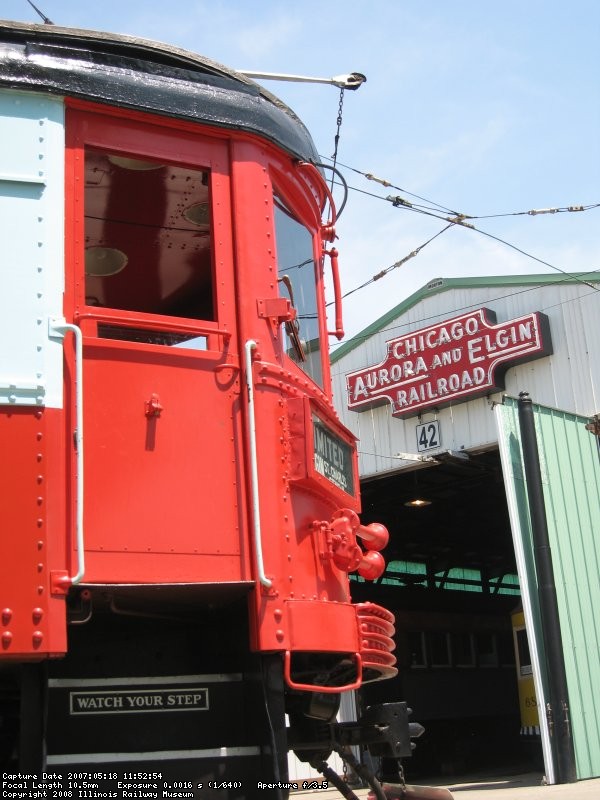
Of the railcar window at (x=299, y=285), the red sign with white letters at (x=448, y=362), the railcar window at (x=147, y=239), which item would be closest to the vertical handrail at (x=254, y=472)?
the railcar window at (x=147, y=239)

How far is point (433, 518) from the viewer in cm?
2283

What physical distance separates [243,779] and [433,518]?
18651mm

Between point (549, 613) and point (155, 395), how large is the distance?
9.65m

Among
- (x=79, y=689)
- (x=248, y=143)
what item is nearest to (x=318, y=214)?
(x=248, y=143)

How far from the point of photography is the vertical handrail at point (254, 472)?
14.7ft

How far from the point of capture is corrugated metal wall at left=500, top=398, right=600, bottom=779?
1289 cm

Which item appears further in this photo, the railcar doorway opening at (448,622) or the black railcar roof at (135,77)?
the railcar doorway opening at (448,622)

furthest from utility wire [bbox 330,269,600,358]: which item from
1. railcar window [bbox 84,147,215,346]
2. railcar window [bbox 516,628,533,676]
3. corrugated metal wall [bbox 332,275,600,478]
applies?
railcar window [bbox 84,147,215,346]

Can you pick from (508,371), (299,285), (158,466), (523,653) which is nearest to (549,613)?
(523,653)

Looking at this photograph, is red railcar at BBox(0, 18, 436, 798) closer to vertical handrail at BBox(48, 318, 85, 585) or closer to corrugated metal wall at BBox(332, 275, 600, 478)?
vertical handrail at BBox(48, 318, 85, 585)

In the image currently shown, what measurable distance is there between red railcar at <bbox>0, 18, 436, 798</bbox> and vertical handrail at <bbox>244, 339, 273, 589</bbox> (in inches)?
0.4

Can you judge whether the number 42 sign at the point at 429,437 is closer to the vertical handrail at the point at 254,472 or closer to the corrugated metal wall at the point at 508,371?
the corrugated metal wall at the point at 508,371

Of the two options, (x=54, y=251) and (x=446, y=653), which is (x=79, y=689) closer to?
(x=54, y=251)

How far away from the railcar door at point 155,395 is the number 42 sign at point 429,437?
1209 cm
